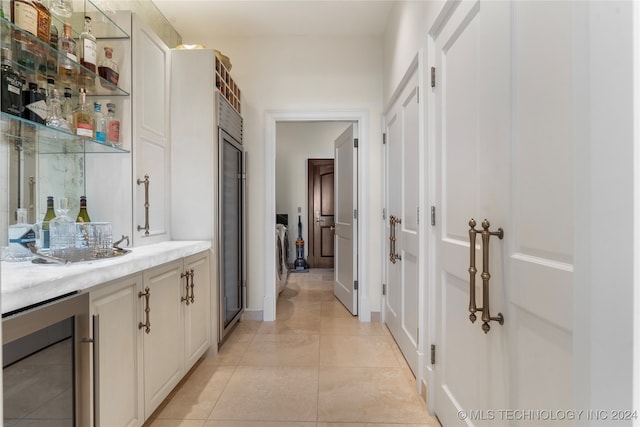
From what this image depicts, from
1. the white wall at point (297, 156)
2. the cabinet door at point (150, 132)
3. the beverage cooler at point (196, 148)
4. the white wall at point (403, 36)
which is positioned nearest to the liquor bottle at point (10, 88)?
the cabinet door at point (150, 132)

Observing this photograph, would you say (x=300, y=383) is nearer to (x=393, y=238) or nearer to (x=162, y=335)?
(x=162, y=335)

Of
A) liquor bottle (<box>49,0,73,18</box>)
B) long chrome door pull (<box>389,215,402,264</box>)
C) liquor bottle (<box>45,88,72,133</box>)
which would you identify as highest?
liquor bottle (<box>49,0,73,18</box>)

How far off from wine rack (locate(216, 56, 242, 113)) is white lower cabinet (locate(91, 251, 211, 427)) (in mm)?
1381

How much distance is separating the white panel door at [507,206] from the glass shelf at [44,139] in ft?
6.02

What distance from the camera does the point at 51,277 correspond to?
98 cm

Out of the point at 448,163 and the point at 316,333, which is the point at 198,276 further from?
the point at 448,163

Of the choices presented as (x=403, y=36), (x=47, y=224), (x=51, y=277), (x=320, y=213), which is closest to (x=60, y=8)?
(x=47, y=224)

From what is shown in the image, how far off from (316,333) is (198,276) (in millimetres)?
1207

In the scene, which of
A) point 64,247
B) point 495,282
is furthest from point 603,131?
point 64,247

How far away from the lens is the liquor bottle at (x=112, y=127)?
5.94ft

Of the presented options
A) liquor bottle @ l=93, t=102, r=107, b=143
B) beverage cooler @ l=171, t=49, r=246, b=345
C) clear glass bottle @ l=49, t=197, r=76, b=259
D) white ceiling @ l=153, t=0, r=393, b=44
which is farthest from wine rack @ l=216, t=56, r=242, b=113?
clear glass bottle @ l=49, t=197, r=76, b=259

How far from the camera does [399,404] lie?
5.87 ft

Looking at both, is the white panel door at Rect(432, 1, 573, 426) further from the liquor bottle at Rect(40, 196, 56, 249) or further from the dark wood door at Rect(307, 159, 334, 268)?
the dark wood door at Rect(307, 159, 334, 268)

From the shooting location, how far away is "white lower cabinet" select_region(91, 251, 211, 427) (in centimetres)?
124
